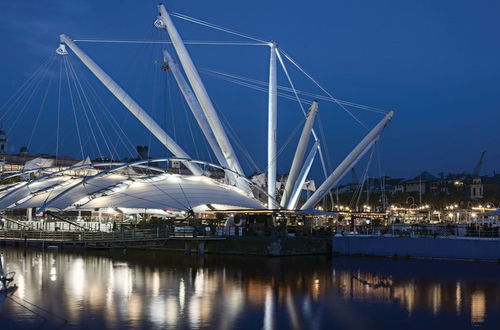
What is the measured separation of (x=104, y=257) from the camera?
51.6m

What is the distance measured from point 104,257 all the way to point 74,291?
2026 centimetres

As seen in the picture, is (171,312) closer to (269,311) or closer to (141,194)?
(269,311)

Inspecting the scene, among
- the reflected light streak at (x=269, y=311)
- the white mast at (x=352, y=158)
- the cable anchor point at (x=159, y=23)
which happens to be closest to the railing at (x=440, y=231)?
the white mast at (x=352, y=158)

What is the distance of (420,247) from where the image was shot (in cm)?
5038

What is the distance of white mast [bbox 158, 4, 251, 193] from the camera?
62.9 metres

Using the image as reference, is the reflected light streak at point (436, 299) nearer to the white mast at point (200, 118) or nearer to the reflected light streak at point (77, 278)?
the reflected light streak at point (77, 278)

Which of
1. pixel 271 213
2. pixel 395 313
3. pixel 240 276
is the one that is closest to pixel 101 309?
pixel 395 313

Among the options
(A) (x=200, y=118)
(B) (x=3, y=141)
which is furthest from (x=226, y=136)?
(B) (x=3, y=141)

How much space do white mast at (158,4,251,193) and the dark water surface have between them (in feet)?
58.8

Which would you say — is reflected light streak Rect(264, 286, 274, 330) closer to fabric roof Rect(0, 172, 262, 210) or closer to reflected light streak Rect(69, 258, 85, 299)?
reflected light streak Rect(69, 258, 85, 299)

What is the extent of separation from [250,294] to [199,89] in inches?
1333

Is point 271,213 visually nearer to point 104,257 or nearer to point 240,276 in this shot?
point 104,257

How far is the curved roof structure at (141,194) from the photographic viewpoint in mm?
53438

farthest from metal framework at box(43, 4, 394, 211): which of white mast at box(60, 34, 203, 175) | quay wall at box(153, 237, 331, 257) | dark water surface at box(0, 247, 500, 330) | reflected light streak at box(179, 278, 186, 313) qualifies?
reflected light streak at box(179, 278, 186, 313)
